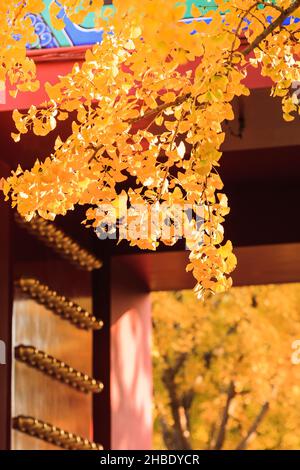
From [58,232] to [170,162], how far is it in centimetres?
222

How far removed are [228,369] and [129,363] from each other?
18.2ft

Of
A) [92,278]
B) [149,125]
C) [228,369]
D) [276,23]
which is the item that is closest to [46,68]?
[149,125]

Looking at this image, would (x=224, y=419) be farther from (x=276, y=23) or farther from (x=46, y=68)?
(x=276, y=23)

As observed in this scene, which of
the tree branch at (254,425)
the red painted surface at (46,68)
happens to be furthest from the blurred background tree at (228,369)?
the red painted surface at (46,68)

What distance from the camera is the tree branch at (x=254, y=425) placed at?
13.0m

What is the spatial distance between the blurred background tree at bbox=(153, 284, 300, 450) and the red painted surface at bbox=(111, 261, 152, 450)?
4007 millimetres

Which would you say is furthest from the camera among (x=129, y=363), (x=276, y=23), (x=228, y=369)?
(x=228, y=369)

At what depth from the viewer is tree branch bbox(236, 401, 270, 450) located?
13.0m

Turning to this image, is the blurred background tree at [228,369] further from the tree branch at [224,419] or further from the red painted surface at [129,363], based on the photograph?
the red painted surface at [129,363]

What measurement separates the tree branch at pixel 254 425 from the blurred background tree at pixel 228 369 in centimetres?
1

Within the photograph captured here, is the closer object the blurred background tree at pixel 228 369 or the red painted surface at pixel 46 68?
the red painted surface at pixel 46 68

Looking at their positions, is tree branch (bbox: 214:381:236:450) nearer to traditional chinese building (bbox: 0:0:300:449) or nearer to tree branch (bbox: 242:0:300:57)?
traditional chinese building (bbox: 0:0:300:449)

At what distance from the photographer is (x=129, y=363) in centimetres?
761

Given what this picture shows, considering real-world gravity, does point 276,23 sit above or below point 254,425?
below
